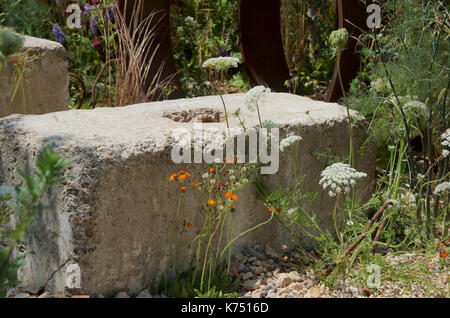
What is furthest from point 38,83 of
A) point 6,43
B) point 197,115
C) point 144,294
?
point 6,43

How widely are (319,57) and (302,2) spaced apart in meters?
0.76

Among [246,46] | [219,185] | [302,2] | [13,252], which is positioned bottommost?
[13,252]

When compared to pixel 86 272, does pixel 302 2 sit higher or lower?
higher

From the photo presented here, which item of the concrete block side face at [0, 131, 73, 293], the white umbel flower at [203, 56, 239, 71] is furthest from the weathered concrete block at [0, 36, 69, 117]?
the white umbel flower at [203, 56, 239, 71]

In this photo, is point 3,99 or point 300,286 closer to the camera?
point 300,286

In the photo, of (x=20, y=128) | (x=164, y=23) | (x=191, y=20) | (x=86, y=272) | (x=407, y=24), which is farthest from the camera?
(x=191, y=20)

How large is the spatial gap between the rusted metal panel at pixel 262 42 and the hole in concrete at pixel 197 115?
2.41m

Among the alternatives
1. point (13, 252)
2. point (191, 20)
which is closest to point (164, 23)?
point (191, 20)

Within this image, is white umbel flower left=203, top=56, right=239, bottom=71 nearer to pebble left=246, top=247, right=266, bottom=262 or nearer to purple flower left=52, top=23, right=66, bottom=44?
pebble left=246, top=247, right=266, bottom=262

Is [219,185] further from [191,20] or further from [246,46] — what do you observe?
[191,20]

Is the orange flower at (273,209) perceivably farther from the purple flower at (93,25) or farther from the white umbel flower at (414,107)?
the purple flower at (93,25)

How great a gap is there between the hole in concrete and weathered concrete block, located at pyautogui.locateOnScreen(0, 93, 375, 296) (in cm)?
21

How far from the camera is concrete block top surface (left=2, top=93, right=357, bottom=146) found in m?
2.65

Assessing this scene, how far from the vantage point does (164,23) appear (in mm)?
5621
